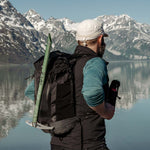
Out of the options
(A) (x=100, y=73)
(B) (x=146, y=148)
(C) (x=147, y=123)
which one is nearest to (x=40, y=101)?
(A) (x=100, y=73)

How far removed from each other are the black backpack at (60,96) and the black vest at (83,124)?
9cm

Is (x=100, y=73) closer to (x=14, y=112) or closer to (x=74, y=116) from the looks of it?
(x=74, y=116)

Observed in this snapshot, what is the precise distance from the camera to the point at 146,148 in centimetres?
2219

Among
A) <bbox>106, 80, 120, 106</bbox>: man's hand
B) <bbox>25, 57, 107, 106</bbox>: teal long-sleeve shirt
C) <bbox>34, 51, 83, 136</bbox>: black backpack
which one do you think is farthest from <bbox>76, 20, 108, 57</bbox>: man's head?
<bbox>106, 80, 120, 106</bbox>: man's hand

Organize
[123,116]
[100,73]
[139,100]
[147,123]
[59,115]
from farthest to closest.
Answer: [139,100]
[123,116]
[147,123]
[59,115]
[100,73]

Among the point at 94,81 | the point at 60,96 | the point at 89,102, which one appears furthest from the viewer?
the point at 60,96

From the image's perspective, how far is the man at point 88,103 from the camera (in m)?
4.86

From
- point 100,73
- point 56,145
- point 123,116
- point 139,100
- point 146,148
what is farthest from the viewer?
point 139,100

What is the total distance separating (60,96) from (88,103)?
1.59 ft

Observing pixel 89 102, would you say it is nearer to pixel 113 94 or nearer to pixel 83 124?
pixel 83 124

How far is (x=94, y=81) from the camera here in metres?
4.60

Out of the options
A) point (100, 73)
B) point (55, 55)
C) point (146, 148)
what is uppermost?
point (55, 55)

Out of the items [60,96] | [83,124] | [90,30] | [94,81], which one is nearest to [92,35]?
[90,30]

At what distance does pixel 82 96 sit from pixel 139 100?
1805 inches
